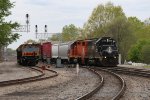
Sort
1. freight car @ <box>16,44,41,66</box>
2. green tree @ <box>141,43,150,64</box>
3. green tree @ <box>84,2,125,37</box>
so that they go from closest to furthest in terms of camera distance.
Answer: freight car @ <box>16,44,41,66</box> < green tree @ <box>84,2,125,37</box> < green tree @ <box>141,43,150,64</box>

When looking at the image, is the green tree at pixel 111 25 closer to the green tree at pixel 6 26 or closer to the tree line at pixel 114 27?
the tree line at pixel 114 27

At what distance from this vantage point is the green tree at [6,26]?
130 feet

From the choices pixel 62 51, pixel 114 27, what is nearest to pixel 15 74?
pixel 62 51

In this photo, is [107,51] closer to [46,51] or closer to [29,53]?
[29,53]

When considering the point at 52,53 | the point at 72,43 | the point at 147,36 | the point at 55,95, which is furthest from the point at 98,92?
the point at 147,36

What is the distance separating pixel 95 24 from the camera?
9406 centimetres

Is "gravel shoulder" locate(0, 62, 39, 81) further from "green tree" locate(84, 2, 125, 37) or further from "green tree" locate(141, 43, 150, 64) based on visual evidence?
"green tree" locate(141, 43, 150, 64)

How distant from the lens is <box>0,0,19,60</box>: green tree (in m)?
39.6

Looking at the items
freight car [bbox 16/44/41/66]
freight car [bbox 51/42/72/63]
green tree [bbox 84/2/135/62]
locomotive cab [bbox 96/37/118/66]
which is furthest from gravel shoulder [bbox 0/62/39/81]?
green tree [bbox 84/2/135/62]

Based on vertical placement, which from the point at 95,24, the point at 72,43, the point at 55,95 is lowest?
the point at 55,95

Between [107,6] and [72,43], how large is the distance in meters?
47.2

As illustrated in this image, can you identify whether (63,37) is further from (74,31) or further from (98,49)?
(98,49)

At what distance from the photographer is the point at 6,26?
1551 inches

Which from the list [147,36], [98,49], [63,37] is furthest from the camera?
[63,37]
